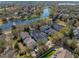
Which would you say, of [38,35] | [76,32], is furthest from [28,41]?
[76,32]

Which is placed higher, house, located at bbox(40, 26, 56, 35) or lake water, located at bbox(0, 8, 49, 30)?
lake water, located at bbox(0, 8, 49, 30)

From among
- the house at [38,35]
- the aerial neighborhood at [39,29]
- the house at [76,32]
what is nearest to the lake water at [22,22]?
the aerial neighborhood at [39,29]

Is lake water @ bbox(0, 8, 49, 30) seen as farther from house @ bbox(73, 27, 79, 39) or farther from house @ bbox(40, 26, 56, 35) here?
house @ bbox(73, 27, 79, 39)

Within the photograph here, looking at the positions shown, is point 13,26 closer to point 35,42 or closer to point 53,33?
point 35,42

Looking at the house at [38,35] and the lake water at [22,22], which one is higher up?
the lake water at [22,22]

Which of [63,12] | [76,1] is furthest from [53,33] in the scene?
[76,1]

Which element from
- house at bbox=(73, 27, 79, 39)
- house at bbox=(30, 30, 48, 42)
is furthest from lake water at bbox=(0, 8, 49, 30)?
house at bbox=(73, 27, 79, 39)

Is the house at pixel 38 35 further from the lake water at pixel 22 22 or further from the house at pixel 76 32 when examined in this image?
the house at pixel 76 32

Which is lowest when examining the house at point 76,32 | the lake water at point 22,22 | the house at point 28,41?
the house at point 28,41
